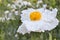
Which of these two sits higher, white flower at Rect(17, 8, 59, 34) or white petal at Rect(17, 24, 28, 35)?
white flower at Rect(17, 8, 59, 34)

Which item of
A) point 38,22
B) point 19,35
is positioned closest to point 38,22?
point 38,22

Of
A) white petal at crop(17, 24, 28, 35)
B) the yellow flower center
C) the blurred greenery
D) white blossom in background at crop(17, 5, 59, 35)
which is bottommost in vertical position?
the blurred greenery

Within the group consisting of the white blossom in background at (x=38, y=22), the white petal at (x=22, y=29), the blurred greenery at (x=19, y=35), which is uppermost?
the white blossom in background at (x=38, y=22)

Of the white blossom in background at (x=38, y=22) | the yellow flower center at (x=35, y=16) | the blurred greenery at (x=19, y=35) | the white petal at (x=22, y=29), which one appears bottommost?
the blurred greenery at (x=19, y=35)

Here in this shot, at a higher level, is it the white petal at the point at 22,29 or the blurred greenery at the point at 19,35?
the white petal at the point at 22,29

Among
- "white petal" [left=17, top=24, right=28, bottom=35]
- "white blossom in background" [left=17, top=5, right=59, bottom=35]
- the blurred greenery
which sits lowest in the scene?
the blurred greenery

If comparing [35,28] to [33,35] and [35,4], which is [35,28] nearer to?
[33,35]

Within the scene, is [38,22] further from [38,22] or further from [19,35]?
[19,35]

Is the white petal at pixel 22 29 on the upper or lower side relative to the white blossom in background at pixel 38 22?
lower

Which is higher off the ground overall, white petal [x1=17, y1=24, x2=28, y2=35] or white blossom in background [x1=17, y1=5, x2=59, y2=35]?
white blossom in background [x1=17, y1=5, x2=59, y2=35]

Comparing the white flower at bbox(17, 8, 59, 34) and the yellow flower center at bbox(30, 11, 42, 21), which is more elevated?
the yellow flower center at bbox(30, 11, 42, 21)
